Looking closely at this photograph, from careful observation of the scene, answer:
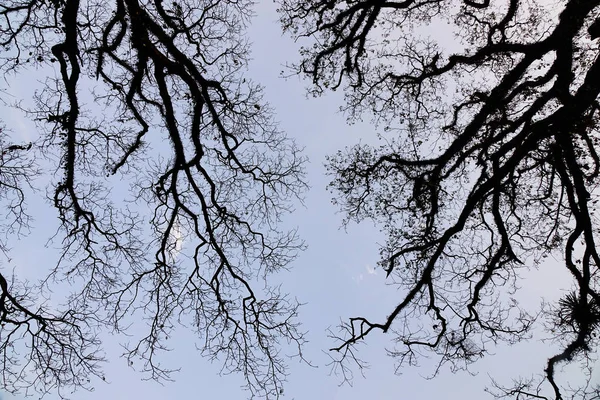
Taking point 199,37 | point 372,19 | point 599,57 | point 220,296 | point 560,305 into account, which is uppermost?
point 372,19

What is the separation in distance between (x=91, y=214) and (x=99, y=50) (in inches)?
147

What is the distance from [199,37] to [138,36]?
1400 millimetres

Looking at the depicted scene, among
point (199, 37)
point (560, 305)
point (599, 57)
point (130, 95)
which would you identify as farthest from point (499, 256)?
point (130, 95)

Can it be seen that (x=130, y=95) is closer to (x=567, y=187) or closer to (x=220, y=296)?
(x=220, y=296)

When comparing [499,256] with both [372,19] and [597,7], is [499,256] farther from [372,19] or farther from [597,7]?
[372,19]

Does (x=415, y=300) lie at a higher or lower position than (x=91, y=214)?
lower

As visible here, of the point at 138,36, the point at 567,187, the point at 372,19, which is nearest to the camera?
the point at 138,36

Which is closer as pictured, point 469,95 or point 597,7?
point 597,7

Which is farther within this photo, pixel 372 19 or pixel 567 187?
pixel 372 19

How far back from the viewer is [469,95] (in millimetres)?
10781

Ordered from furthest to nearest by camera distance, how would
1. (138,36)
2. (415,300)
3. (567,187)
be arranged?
Result: 1. (415,300)
2. (567,187)
3. (138,36)

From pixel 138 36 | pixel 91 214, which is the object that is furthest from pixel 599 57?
pixel 91 214

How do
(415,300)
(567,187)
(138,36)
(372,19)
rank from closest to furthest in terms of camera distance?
(138,36) → (567,187) → (415,300) → (372,19)

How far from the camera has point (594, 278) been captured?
32.9 ft
